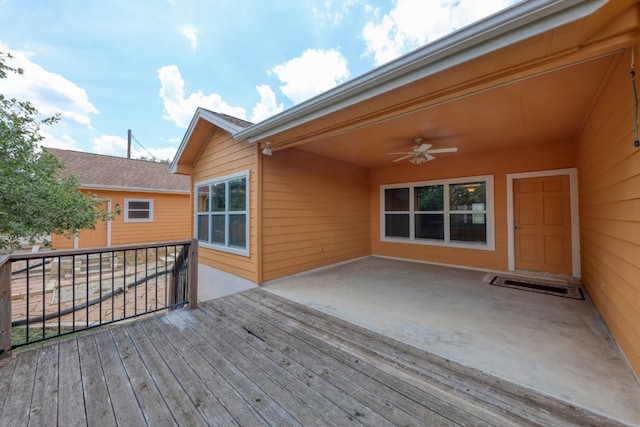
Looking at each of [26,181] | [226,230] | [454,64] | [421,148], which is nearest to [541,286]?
[421,148]

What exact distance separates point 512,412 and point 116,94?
1679 centimetres

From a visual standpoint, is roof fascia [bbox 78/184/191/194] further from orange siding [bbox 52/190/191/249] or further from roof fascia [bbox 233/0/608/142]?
roof fascia [bbox 233/0/608/142]

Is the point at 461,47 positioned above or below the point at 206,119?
below

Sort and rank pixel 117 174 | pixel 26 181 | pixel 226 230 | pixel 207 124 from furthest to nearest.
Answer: pixel 117 174
pixel 207 124
pixel 226 230
pixel 26 181

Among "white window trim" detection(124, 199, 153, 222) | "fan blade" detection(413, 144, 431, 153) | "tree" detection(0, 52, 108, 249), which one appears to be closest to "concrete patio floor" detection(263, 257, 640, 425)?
"fan blade" detection(413, 144, 431, 153)

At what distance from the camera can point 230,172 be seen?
4742 millimetres

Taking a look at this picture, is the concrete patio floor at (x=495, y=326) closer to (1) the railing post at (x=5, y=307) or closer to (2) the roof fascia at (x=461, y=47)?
(2) the roof fascia at (x=461, y=47)

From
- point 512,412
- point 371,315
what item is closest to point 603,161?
point 512,412

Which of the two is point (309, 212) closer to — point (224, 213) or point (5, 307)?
point (224, 213)

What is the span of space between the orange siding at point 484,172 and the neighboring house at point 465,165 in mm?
23

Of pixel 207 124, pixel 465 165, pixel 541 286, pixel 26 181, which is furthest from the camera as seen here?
pixel 465 165

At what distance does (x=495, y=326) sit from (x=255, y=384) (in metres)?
2.48

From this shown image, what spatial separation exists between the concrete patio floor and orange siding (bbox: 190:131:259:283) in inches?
27.6

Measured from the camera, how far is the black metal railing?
217 cm
